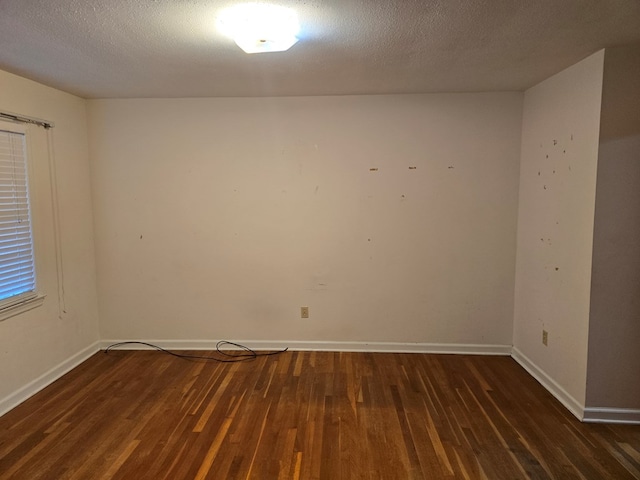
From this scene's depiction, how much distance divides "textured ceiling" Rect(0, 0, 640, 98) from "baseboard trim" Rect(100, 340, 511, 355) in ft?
7.40

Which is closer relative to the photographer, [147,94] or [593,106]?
[593,106]

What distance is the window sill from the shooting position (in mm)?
2578

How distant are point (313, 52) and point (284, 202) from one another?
1.46m

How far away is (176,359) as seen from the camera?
342cm

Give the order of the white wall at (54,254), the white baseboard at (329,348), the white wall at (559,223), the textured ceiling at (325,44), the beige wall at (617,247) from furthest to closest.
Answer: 1. the white baseboard at (329,348)
2. the white wall at (54,254)
3. the white wall at (559,223)
4. the beige wall at (617,247)
5. the textured ceiling at (325,44)

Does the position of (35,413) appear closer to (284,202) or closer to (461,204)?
(284,202)

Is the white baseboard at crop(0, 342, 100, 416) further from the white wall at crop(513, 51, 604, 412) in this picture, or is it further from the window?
the white wall at crop(513, 51, 604, 412)

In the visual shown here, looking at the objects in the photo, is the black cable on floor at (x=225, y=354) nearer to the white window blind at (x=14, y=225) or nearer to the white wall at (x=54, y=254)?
the white wall at (x=54, y=254)

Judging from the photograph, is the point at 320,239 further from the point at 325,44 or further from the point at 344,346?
the point at 325,44

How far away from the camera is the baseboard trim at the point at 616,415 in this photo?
2.43 meters

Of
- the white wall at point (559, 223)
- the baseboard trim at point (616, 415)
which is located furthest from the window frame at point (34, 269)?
the baseboard trim at point (616, 415)

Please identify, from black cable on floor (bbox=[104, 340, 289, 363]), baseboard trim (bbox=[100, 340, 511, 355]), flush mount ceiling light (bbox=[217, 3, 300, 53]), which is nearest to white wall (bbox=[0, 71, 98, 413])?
black cable on floor (bbox=[104, 340, 289, 363])

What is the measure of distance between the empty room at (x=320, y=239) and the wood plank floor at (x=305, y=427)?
0.06 feet

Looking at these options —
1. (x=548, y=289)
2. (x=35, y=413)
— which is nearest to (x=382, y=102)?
(x=548, y=289)
